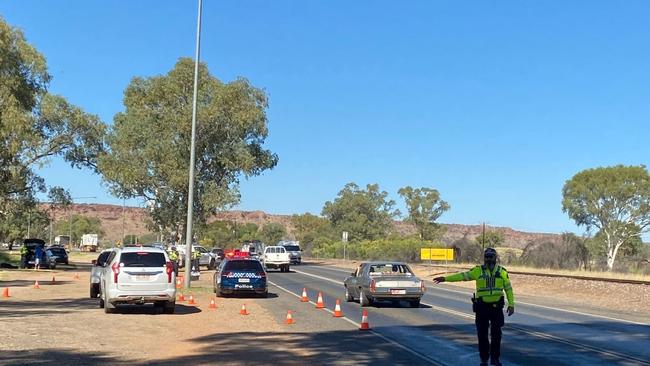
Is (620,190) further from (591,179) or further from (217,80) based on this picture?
(217,80)

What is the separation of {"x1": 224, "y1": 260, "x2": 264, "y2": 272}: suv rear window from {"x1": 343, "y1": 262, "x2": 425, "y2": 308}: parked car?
4.55m

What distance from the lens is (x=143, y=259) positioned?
64.8ft

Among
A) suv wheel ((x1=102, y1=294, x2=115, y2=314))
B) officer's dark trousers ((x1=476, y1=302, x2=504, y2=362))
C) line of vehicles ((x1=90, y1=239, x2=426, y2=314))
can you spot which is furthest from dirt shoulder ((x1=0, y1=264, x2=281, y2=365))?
officer's dark trousers ((x1=476, y1=302, x2=504, y2=362))

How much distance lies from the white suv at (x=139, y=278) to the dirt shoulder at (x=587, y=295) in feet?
43.8

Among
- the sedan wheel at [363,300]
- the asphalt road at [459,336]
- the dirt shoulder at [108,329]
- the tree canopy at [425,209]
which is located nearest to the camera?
the dirt shoulder at [108,329]

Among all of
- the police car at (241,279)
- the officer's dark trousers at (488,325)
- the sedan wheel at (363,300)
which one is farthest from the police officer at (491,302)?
the police car at (241,279)

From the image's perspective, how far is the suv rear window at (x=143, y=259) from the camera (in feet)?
64.2

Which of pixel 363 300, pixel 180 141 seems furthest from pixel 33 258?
pixel 363 300

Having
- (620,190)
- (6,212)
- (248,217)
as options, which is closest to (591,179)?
(620,190)

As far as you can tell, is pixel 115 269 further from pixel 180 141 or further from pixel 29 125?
pixel 180 141

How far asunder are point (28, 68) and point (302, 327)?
3494 centimetres

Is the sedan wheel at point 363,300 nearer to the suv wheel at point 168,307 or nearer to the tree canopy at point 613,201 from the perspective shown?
the suv wheel at point 168,307

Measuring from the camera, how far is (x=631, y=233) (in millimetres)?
77938

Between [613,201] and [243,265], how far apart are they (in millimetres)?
61958
